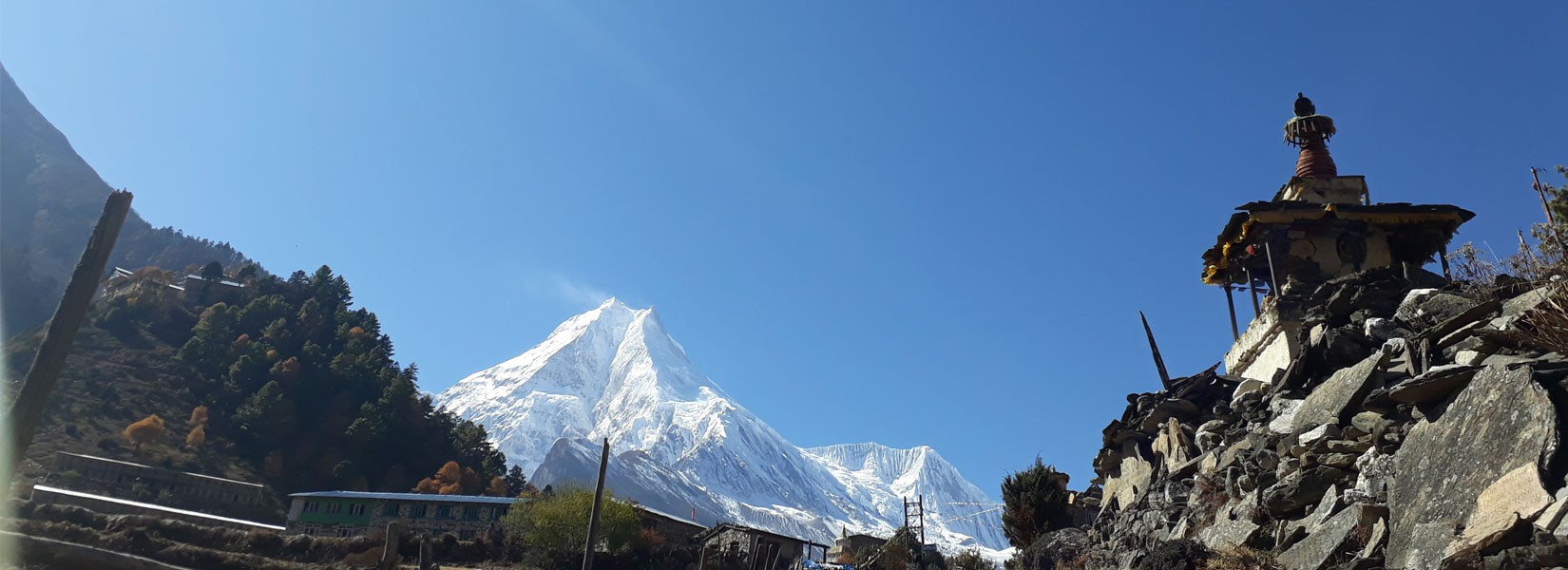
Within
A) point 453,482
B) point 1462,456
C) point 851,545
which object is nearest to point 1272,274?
point 1462,456

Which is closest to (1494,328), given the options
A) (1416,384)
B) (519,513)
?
(1416,384)

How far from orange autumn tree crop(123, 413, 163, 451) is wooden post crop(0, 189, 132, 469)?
88.1 m

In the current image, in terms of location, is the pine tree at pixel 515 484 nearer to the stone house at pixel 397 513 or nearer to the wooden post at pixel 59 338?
the stone house at pixel 397 513

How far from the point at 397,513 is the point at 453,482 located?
3481 cm

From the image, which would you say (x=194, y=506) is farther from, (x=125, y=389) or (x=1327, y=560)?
(x=1327, y=560)

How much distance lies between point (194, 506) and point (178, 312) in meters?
60.5

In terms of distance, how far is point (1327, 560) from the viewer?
38.2 ft

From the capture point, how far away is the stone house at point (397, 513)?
6097 centimetres

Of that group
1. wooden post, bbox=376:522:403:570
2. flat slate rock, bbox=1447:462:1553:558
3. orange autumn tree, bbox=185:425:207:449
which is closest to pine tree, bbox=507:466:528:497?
orange autumn tree, bbox=185:425:207:449

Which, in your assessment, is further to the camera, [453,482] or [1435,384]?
[453,482]

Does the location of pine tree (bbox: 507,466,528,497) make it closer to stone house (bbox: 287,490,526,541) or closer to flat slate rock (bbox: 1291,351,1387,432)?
stone house (bbox: 287,490,526,541)

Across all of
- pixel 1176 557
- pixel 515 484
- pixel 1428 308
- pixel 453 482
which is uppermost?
pixel 515 484

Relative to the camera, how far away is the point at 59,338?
789cm

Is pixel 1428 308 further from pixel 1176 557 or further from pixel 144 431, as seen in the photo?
pixel 144 431
